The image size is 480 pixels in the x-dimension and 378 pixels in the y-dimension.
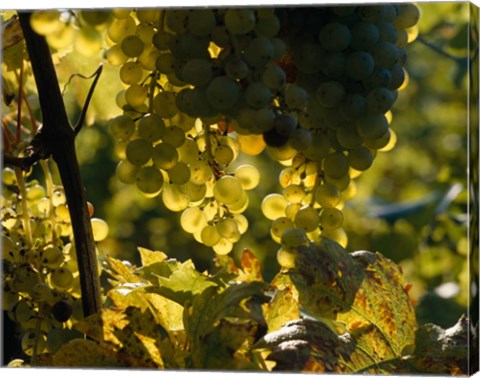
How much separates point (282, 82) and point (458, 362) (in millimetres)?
393

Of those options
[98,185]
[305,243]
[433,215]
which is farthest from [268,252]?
[305,243]

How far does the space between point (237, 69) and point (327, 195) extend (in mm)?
205

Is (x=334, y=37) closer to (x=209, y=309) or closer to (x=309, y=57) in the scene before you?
(x=309, y=57)

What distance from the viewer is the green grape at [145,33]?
1085mm

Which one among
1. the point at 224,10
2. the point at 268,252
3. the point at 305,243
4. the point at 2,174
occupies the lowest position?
the point at 268,252

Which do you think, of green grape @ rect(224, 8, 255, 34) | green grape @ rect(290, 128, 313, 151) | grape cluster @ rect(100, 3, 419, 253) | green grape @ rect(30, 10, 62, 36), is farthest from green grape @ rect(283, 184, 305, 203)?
green grape @ rect(30, 10, 62, 36)

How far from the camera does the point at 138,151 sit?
1.08m

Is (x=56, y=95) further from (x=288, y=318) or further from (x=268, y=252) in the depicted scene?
(x=268, y=252)

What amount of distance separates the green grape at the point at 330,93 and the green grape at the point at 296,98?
2cm

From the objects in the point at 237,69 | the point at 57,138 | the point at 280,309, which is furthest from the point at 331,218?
the point at 57,138

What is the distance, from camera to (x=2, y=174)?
1.29 m

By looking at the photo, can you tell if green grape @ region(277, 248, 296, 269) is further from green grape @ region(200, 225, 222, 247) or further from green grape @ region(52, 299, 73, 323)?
green grape @ region(52, 299, 73, 323)

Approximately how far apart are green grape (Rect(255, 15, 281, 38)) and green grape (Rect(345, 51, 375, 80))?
0.29 ft

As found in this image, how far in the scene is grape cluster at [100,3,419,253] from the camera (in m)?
1.00
